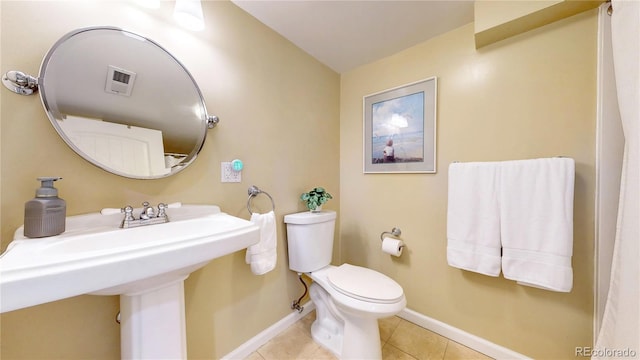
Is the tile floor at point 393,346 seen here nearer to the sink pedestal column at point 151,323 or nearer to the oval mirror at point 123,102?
the sink pedestal column at point 151,323


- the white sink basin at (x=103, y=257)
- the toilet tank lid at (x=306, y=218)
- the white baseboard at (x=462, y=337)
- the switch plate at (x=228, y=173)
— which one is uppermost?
the switch plate at (x=228, y=173)

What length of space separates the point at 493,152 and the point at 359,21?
3.68ft

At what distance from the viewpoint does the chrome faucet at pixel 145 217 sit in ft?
2.54

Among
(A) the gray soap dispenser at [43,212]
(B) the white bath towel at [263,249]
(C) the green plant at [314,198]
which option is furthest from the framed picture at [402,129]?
(A) the gray soap dispenser at [43,212]

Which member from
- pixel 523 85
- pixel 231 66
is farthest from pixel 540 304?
pixel 231 66

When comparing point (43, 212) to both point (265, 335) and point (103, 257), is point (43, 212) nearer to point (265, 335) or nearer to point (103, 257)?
point (103, 257)

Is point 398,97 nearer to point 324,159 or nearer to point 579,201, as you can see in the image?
point 324,159

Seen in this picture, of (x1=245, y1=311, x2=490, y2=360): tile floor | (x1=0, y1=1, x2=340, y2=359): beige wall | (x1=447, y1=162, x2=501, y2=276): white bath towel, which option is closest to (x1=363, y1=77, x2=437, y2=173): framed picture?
(x1=447, y1=162, x2=501, y2=276): white bath towel

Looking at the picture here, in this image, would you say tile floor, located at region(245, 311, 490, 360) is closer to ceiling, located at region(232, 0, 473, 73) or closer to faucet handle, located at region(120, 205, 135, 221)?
faucet handle, located at region(120, 205, 135, 221)

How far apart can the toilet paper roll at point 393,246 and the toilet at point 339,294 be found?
0.25 meters

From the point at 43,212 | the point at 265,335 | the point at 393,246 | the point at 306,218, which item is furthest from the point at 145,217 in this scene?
the point at 393,246

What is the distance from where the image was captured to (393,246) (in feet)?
4.83

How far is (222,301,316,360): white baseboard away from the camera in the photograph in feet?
3.83

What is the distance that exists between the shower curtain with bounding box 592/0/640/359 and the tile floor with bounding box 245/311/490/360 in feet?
2.17
